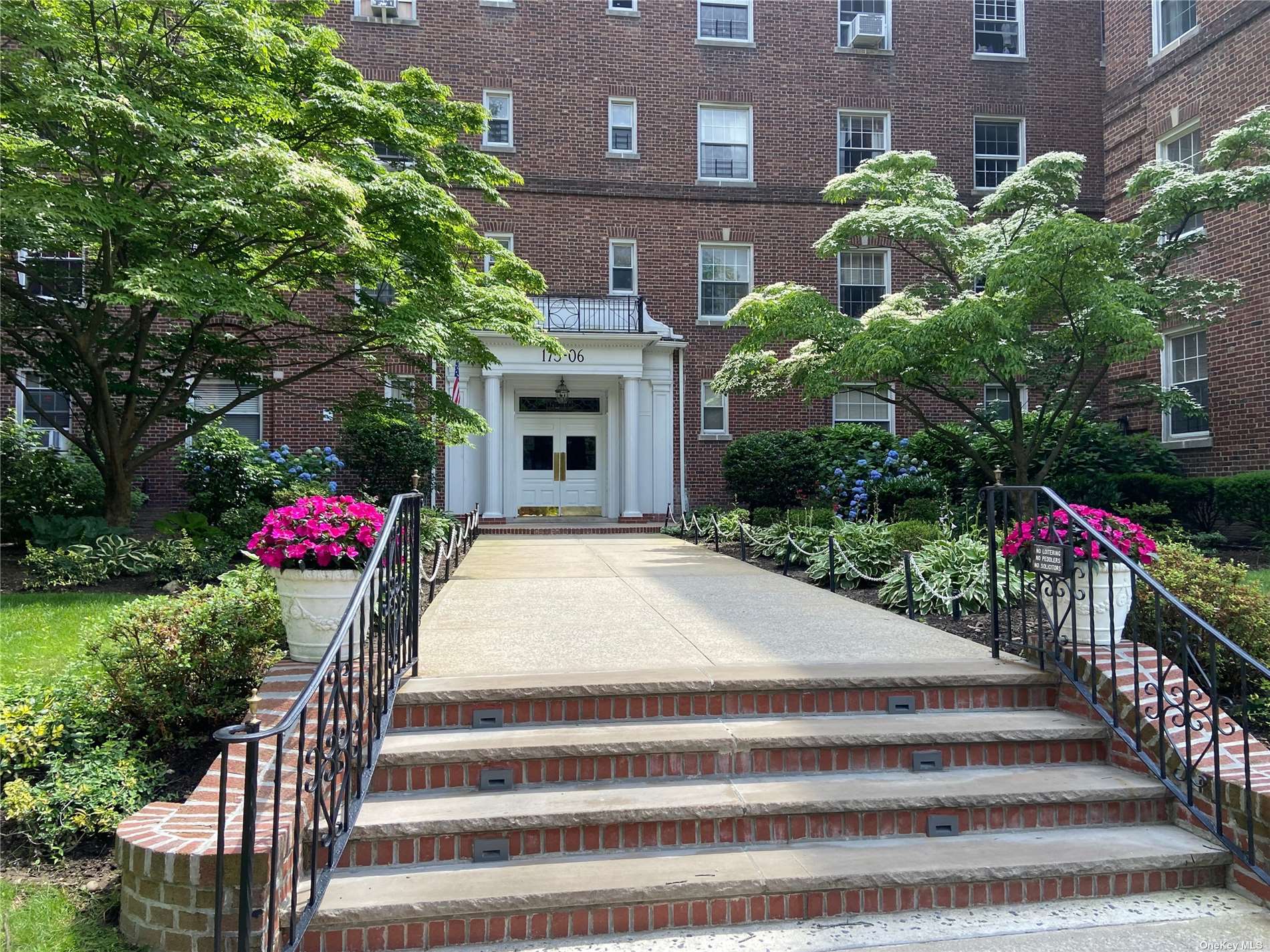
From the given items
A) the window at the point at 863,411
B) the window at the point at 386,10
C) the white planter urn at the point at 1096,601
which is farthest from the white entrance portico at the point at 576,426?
the white planter urn at the point at 1096,601

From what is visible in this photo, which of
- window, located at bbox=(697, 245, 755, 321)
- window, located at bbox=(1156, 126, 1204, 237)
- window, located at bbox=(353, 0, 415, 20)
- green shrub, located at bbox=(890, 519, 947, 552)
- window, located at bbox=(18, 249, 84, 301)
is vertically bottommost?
green shrub, located at bbox=(890, 519, 947, 552)

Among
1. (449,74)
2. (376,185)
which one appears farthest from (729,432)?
(376,185)

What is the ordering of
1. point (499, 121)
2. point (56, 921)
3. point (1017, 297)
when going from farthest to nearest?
point (499, 121)
point (1017, 297)
point (56, 921)

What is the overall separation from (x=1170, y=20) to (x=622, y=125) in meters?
10.8

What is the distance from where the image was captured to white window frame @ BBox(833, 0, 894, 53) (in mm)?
19312

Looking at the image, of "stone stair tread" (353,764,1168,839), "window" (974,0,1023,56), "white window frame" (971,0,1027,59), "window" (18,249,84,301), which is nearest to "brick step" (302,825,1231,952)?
"stone stair tread" (353,764,1168,839)

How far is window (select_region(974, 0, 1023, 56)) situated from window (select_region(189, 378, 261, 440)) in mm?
18051

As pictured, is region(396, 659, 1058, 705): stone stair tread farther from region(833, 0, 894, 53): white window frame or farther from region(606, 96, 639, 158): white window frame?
region(833, 0, 894, 53): white window frame

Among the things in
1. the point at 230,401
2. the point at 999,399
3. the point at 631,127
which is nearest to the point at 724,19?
the point at 631,127

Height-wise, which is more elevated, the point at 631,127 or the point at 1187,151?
the point at 631,127

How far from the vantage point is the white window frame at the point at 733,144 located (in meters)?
19.0

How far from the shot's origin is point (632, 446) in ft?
57.7

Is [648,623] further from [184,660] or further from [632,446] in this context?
[632,446]

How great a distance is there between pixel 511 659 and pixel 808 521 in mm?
7758
